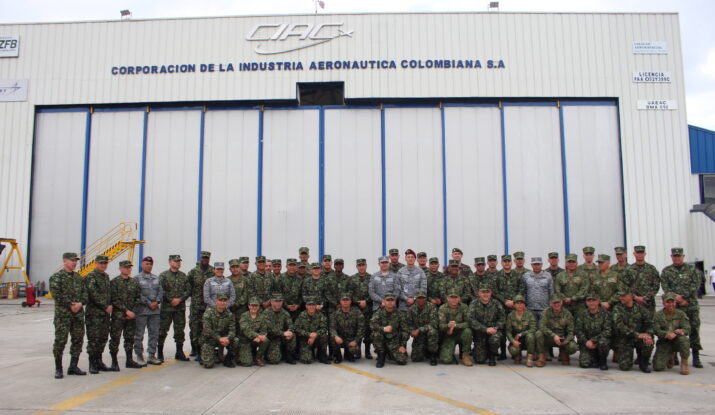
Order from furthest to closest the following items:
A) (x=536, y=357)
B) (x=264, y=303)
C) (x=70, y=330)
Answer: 1. (x=264, y=303)
2. (x=536, y=357)
3. (x=70, y=330)

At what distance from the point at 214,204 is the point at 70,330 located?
1191 cm

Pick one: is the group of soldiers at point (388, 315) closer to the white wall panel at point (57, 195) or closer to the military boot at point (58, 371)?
the military boot at point (58, 371)

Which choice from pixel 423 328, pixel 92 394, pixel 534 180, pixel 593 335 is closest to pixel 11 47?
pixel 92 394

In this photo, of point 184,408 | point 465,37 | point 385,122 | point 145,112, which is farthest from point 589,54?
point 184,408

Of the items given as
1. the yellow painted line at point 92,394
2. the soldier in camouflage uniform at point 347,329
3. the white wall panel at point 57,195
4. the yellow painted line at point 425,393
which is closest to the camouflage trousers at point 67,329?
the yellow painted line at point 92,394

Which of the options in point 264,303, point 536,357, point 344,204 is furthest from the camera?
point 344,204

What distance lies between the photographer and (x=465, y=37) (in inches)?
738

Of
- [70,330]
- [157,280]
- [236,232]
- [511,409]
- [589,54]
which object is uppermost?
[589,54]

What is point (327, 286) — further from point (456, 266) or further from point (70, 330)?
point (70, 330)

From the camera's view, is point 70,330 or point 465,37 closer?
point 70,330

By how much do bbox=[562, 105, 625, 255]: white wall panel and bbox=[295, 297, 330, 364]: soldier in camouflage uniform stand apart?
42.8ft

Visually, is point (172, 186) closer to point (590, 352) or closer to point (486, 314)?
point (486, 314)

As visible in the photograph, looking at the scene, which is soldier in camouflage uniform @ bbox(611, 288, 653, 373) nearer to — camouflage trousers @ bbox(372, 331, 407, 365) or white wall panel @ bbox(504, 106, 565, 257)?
camouflage trousers @ bbox(372, 331, 407, 365)

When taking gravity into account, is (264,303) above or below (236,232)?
below
